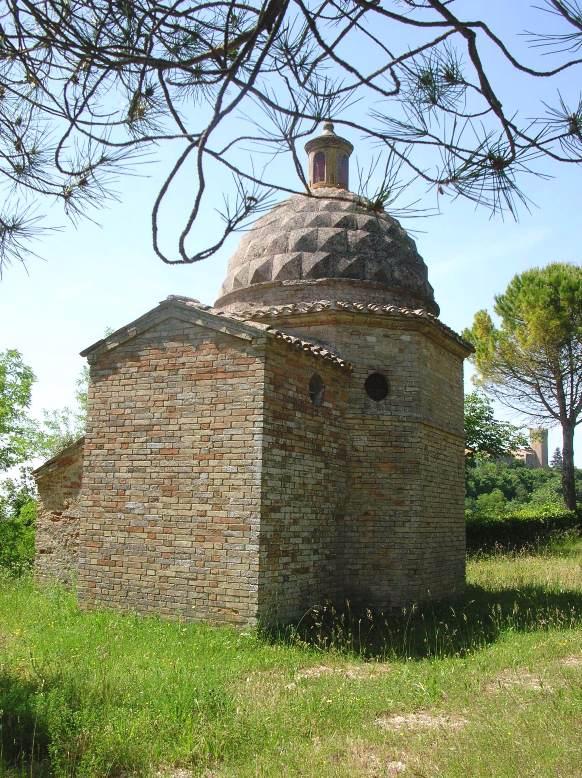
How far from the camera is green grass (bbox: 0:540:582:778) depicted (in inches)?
180

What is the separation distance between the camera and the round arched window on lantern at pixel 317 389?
9414mm

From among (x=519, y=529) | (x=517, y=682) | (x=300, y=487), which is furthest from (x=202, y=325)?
(x=519, y=529)

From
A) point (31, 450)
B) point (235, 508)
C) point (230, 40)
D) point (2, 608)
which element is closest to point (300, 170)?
point (230, 40)

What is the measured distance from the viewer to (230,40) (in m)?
3.55

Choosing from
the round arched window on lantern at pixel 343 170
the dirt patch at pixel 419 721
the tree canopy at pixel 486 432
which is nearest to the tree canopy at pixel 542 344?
the tree canopy at pixel 486 432

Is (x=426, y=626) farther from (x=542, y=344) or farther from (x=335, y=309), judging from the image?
(x=542, y=344)

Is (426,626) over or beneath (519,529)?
beneath

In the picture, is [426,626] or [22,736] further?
[426,626]

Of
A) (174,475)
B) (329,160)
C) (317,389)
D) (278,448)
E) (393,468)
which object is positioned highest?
(329,160)

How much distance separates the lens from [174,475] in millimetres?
8719

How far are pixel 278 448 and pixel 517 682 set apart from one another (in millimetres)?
3552

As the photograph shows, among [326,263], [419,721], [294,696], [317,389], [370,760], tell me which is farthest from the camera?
[326,263]

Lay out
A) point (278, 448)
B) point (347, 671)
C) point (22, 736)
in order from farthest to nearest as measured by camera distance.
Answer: point (278, 448) → point (347, 671) → point (22, 736)

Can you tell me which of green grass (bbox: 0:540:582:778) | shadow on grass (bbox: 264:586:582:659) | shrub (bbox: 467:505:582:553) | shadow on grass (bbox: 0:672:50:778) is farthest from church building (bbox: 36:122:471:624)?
shrub (bbox: 467:505:582:553)
